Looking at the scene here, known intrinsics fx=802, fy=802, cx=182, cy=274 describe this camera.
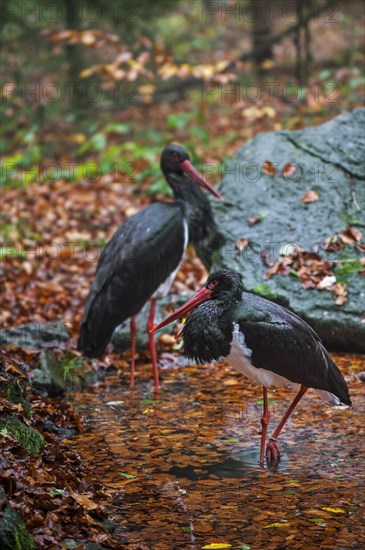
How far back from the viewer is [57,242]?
1030cm

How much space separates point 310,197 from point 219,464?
12.3 ft

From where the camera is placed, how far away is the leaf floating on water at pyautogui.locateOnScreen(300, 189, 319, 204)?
7.78 metres

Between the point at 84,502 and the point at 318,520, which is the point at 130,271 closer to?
the point at 84,502

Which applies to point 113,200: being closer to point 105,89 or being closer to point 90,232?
point 90,232

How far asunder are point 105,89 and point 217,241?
366 inches

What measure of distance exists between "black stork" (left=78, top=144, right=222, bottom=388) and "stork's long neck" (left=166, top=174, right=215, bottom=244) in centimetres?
19

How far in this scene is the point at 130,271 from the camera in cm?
661

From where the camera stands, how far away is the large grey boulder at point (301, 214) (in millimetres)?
6957

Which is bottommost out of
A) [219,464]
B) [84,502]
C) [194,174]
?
[219,464]

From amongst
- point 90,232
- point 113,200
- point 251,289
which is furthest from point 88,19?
point 251,289

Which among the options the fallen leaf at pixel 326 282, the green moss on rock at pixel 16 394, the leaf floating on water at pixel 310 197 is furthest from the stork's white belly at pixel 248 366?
the leaf floating on water at pixel 310 197

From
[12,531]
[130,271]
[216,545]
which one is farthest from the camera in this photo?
[130,271]

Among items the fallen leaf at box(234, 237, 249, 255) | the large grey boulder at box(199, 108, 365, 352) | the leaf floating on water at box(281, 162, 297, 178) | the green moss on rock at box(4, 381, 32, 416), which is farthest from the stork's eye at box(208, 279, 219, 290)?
the leaf floating on water at box(281, 162, 297, 178)

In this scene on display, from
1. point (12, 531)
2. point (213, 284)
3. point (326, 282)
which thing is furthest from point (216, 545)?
point (326, 282)
